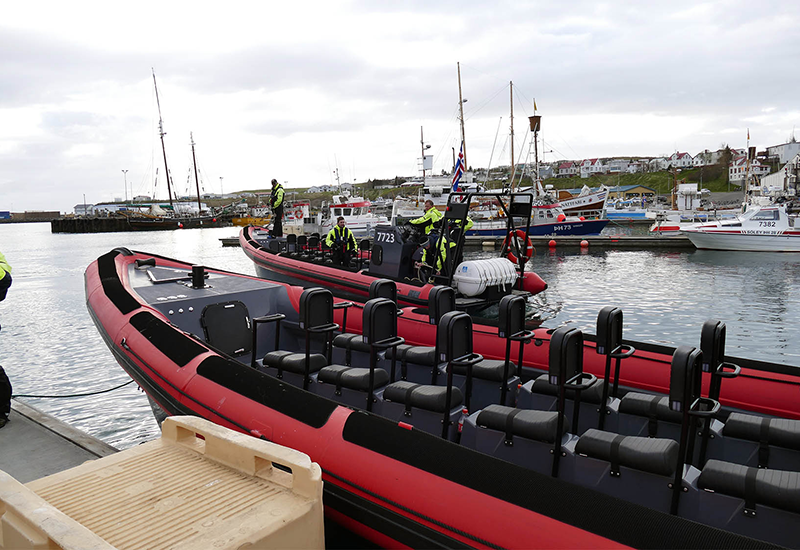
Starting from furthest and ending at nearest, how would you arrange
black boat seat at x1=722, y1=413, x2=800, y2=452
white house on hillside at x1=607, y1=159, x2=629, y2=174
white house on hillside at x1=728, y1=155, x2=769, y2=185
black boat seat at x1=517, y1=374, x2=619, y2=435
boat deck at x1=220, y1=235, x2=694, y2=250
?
1. white house on hillside at x1=607, y1=159, x2=629, y2=174
2. white house on hillside at x1=728, y1=155, x2=769, y2=185
3. boat deck at x1=220, y1=235, x2=694, y2=250
4. black boat seat at x1=517, y1=374, x2=619, y2=435
5. black boat seat at x1=722, y1=413, x2=800, y2=452

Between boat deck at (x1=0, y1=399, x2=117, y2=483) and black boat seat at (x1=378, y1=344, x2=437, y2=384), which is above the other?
black boat seat at (x1=378, y1=344, x2=437, y2=384)

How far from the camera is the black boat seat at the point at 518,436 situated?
8.36 ft

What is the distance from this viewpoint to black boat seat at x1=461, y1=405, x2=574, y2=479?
8.36ft

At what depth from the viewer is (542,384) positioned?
3293mm

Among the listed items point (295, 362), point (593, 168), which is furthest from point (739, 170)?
point (295, 362)

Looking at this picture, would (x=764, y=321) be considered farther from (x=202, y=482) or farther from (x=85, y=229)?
(x=85, y=229)

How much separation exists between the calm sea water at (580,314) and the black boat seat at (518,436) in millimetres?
3600

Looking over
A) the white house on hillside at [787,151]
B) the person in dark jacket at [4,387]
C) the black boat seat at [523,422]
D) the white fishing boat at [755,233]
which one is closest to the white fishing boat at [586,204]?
the white fishing boat at [755,233]

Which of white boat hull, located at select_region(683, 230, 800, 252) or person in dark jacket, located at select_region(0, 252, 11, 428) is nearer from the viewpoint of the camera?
person in dark jacket, located at select_region(0, 252, 11, 428)

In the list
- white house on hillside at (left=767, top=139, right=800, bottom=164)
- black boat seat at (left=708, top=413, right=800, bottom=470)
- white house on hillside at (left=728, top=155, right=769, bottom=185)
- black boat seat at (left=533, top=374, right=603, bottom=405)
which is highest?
white house on hillside at (left=767, top=139, right=800, bottom=164)

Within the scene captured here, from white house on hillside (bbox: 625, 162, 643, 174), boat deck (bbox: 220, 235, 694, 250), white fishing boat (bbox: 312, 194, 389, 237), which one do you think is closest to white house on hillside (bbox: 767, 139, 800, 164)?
white house on hillside (bbox: 625, 162, 643, 174)

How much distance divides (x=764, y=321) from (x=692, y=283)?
4.55 metres

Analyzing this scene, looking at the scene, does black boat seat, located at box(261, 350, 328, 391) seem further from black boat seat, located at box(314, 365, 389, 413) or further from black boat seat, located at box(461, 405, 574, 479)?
black boat seat, located at box(461, 405, 574, 479)

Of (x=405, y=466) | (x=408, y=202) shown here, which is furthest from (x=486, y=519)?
(x=408, y=202)
